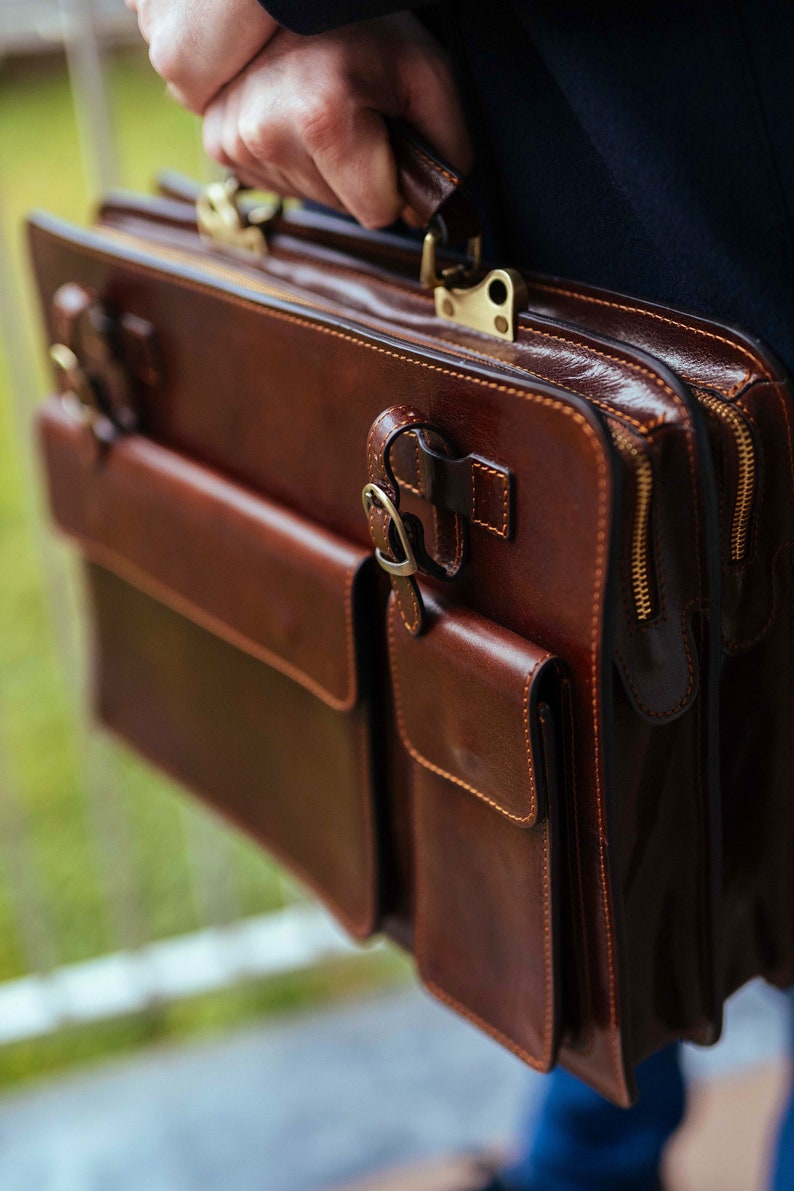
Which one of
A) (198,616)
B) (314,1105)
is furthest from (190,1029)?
(198,616)

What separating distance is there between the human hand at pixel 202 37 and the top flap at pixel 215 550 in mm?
247

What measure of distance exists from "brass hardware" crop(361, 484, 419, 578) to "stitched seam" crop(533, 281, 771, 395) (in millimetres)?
149

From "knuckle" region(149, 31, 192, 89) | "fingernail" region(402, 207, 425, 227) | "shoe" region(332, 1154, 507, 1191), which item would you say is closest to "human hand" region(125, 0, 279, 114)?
"knuckle" region(149, 31, 192, 89)

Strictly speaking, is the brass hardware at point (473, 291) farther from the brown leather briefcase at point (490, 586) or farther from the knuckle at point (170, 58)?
the knuckle at point (170, 58)

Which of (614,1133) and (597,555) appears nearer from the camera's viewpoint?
(597,555)

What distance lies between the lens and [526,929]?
621 mm

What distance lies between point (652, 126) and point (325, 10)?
0.16 m

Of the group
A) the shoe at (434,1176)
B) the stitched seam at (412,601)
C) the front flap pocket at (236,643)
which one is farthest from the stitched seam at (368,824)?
the shoe at (434,1176)

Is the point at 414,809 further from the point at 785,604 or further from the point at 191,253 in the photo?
the point at 191,253

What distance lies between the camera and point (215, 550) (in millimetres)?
789

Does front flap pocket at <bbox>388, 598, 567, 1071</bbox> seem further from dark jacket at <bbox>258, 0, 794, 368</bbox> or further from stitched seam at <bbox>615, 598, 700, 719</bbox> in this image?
dark jacket at <bbox>258, 0, 794, 368</bbox>

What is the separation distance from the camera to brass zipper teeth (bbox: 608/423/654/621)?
20.7 inches

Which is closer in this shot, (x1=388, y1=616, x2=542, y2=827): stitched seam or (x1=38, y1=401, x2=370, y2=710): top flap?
(x1=388, y1=616, x2=542, y2=827): stitched seam

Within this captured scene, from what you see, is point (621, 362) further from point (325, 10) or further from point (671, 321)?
point (325, 10)
